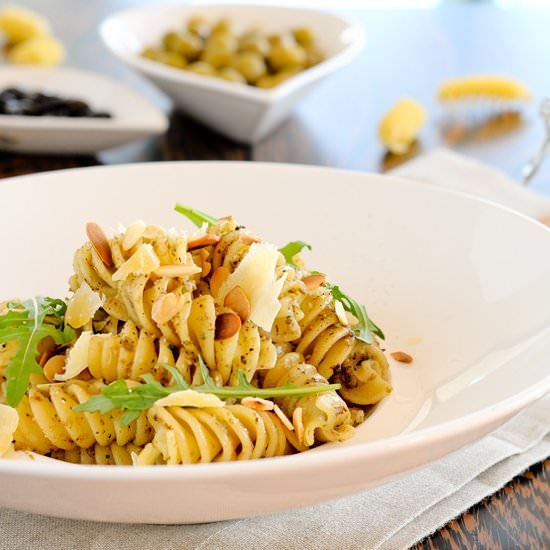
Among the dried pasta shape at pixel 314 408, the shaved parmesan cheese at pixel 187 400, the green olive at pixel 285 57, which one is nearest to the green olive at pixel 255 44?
the green olive at pixel 285 57

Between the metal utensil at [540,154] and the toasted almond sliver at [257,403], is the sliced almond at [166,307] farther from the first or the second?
the metal utensil at [540,154]

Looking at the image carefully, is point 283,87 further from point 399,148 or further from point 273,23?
point 273,23

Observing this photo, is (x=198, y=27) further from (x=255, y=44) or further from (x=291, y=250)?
(x=291, y=250)

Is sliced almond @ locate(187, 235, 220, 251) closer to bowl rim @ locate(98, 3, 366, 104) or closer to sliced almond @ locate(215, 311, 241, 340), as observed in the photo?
sliced almond @ locate(215, 311, 241, 340)

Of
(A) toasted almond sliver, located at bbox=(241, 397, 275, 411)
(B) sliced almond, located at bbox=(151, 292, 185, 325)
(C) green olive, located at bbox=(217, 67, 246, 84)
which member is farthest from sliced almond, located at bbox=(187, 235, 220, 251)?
(C) green olive, located at bbox=(217, 67, 246, 84)

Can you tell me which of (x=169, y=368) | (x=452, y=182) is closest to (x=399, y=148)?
(x=452, y=182)

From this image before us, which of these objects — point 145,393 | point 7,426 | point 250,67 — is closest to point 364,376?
point 145,393
